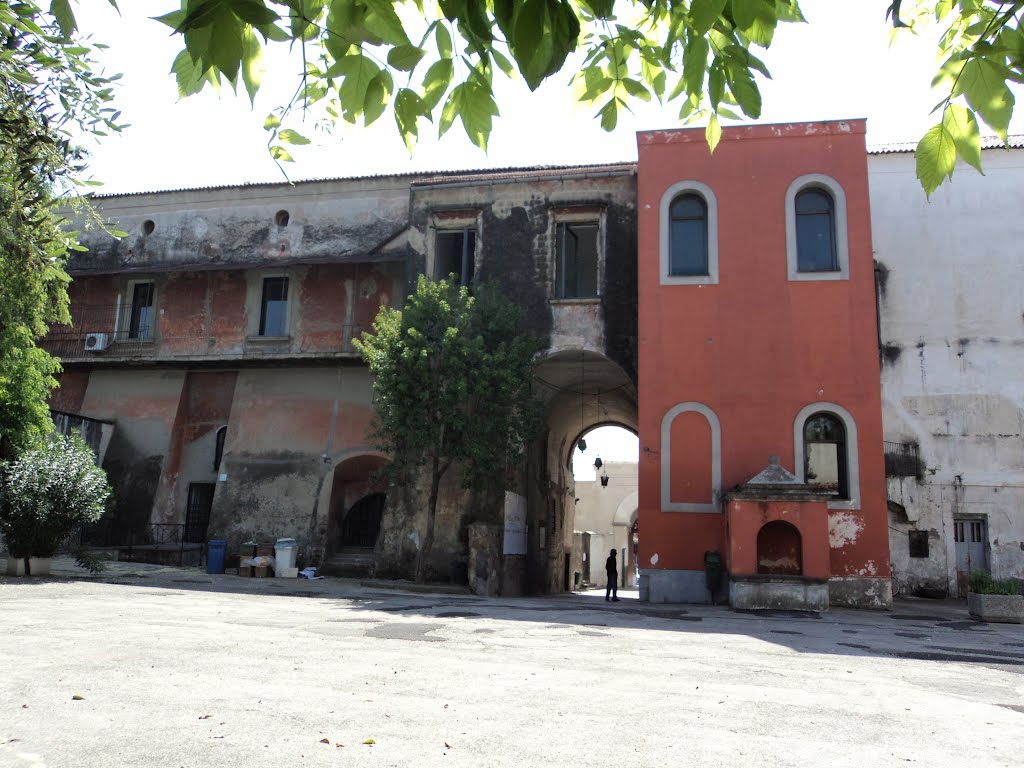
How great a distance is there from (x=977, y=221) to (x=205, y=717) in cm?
2286

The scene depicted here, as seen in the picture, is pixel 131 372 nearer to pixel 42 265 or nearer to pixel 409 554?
pixel 409 554

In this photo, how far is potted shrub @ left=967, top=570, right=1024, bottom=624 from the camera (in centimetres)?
1432

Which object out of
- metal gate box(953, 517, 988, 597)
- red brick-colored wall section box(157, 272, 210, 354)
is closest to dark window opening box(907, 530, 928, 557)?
metal gate box(953, 517, 988, 597)

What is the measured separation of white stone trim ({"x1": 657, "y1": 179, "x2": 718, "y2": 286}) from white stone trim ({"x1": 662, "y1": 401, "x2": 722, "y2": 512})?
2.77 meters

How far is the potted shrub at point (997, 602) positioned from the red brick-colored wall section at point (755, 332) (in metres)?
2.37

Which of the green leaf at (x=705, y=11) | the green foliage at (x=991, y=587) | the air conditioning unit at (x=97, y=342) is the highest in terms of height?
the air conditioning unit at (x=97, y=342)

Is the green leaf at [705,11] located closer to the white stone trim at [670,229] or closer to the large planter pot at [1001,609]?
the large planter pot at [1001,609]

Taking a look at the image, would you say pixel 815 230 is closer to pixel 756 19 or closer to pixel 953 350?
pixel 953 350

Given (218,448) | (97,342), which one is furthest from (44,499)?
(97,342)

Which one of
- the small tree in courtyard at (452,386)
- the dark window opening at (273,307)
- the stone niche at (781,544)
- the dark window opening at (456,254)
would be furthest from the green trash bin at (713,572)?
the dark window opening at (273,307)

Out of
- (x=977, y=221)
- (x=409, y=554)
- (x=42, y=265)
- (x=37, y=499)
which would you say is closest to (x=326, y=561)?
(x=409, y=554)

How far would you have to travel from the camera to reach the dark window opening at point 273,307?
24.6 metres

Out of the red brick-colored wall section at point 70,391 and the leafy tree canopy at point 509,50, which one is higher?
the red brick-colored wall section at point 70,391

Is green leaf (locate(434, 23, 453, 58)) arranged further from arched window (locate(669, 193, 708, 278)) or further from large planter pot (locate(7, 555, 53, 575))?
arched window (locate(669, 193, 708, 278))
